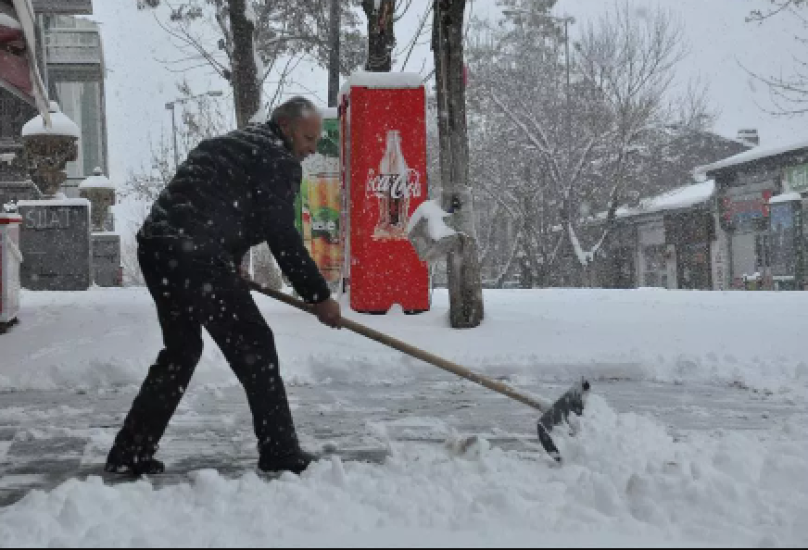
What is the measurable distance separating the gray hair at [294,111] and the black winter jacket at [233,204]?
5.6 inches

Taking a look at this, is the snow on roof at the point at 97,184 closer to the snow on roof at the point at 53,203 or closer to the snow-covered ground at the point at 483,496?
the snow on roof at the point at 53,203

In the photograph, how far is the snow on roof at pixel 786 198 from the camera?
2611 cm

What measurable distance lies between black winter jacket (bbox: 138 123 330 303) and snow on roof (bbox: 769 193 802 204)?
82.9 ft

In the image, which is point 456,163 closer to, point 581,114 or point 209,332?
point 209,332

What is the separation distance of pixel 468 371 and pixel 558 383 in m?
2.57

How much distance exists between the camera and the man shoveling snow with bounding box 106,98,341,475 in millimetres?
3691

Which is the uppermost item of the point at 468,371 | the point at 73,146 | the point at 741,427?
the point at 73,146

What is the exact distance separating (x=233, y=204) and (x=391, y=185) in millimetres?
5907

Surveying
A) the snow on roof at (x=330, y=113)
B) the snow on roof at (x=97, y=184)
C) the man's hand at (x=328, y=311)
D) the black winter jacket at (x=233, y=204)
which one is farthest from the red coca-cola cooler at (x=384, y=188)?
the snow on roof at (x=97, y=184)

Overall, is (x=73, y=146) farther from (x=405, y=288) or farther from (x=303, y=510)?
(x=303, y=510)

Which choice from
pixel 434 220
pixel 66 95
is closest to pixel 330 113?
pixel 434 220

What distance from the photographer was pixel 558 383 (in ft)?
22.1

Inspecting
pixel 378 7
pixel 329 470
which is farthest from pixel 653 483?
pixel 378 7

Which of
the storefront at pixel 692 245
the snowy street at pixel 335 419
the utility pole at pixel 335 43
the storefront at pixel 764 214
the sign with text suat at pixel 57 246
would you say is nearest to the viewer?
the snowy street at pixel 335 419
